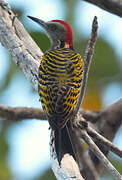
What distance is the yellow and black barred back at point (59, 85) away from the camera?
3.92 m

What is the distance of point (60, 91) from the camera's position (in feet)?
13.2

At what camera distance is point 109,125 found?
5340mm

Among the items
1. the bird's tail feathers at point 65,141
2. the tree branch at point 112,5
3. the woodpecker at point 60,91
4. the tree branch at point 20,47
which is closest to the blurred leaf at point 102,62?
the woodpecker at point 60,91

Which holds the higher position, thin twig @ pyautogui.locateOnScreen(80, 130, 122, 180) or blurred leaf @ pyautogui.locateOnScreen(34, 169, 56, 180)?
thin twig @ pyautogui.locateOnScreen(80, 130, 122, 180)

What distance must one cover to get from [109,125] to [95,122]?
0.25 meters

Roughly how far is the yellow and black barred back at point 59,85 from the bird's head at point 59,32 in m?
0.75

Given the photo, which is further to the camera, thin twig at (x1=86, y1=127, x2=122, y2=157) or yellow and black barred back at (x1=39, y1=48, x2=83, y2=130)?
yellow and black barred back at (x1=39, y1=48, x2=83, y2=130)

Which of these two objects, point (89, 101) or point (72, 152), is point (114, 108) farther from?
point (72, 152)

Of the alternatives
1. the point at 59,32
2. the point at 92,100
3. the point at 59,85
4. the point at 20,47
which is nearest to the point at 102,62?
the point at 92,100

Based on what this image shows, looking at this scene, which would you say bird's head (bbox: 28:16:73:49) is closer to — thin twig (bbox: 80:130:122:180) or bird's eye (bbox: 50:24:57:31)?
bird's eye (bbox: 50:24:57:31)

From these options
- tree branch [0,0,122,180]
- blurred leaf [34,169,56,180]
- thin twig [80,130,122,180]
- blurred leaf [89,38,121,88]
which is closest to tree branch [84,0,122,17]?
thin twig [80,130,122,180]

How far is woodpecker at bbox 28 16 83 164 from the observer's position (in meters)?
3.86

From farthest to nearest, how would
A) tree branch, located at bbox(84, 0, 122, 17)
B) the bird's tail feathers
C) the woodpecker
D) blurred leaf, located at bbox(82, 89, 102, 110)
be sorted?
blurred leaf, located at bbox(82, 89, 102, 110)
the woodpecker
the bird's tail feathers
tree branch, located at bbox(84, 0, 122, 17)

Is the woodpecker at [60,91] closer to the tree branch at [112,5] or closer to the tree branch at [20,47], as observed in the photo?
the tree branch at [20,47]
